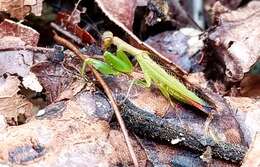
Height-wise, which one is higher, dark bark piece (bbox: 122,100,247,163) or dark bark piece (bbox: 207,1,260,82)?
dark bark piece (bbox: 207,1,260,82)

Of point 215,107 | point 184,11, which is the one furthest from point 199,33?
point 215,107

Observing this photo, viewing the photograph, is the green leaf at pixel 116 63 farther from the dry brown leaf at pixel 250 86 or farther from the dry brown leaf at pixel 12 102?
the dry brown leaf at pixel 250 86

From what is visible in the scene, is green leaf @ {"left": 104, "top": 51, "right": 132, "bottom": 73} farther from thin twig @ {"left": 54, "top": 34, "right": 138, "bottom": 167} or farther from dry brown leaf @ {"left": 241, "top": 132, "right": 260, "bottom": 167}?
dry brown leaf @ {"left": 241, "top": 132, "right": 260, "bottom": 167}

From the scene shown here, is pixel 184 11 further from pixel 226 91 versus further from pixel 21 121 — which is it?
pixel 21 121

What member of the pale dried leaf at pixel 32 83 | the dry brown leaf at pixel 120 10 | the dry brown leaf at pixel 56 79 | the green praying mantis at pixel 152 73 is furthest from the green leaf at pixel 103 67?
the dry brown leaf at pixel 120 10

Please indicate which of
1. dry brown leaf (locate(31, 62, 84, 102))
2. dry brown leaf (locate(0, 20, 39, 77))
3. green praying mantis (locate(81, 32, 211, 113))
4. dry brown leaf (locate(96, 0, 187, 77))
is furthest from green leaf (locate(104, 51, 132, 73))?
dry brown leaf (locate(0, 20, 39, 77))
